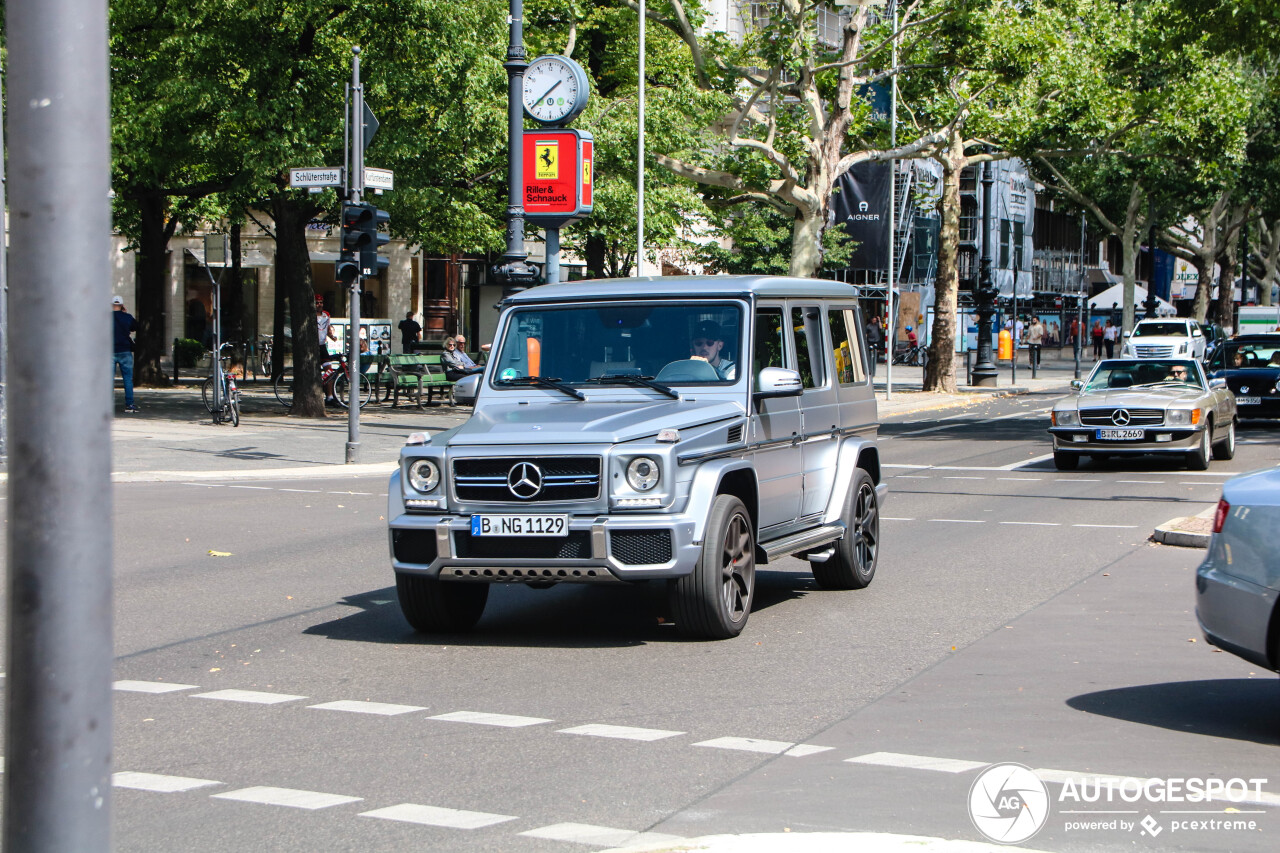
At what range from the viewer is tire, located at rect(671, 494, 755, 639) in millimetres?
7957

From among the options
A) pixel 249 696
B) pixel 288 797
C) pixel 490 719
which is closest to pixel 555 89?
pixel 249 696

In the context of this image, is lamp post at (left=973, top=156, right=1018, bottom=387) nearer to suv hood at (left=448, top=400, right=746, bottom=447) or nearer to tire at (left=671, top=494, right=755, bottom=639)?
suv hood at (left=448, top=400, right=746, bottom=447)

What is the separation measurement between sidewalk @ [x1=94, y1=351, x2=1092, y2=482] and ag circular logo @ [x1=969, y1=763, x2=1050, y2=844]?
26.7ft

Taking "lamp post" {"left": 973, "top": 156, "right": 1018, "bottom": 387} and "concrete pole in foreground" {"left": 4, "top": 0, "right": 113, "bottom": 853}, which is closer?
"concrete pole in foreground" {"left": 4, "top": 0, "right": 113, "bottom": 853}

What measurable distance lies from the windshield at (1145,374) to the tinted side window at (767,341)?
11.2m

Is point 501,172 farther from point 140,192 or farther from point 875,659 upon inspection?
point 875,659

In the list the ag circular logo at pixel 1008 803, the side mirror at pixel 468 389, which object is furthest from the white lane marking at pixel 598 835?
the side mirror at pixel 468 389

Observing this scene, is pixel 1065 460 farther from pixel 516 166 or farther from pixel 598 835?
pixel 598 835

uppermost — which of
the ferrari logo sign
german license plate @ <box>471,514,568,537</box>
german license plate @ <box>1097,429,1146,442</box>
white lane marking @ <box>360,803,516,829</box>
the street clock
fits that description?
Result: the street clock

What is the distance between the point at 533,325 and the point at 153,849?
16.6 feet

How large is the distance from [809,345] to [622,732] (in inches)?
169

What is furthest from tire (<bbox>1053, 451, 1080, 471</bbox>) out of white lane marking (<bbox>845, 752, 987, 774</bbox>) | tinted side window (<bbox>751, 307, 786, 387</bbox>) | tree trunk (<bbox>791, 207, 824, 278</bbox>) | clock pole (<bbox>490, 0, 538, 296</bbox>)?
white lane marking (<bbox>845, 752, 987, 774</bbox>)

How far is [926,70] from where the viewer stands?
32844 mm

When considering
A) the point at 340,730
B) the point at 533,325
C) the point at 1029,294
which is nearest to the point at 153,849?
the point at 340,730
